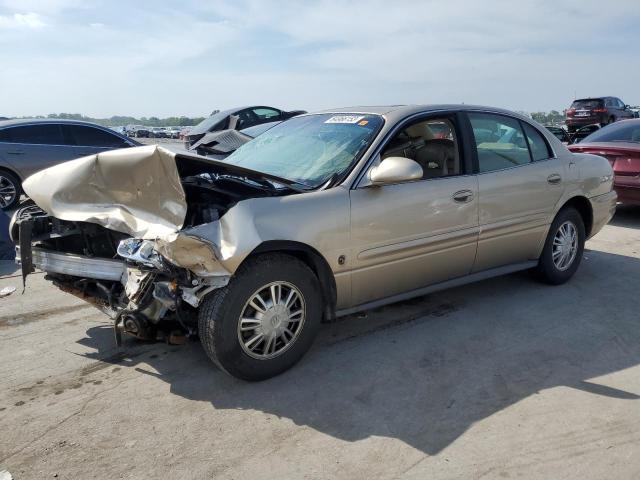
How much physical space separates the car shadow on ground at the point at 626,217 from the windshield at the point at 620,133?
47.6 inches

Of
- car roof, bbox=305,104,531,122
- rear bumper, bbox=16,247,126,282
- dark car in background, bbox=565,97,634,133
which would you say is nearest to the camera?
rear bumper, bbox=16,247,126,282

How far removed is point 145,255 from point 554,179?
3.61m

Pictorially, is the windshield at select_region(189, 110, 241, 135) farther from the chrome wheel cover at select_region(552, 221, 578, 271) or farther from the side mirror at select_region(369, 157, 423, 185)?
the side mirror at select_region(369, 157, 423, 185)

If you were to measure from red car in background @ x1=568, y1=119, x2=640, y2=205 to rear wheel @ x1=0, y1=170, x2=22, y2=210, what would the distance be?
9246 mm

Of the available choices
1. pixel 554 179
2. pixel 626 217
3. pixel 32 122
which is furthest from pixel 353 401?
pixel 32 122

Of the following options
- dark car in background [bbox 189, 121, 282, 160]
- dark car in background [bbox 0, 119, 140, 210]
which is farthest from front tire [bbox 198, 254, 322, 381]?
dark car in background [bbox 0, 119, 140, 210]

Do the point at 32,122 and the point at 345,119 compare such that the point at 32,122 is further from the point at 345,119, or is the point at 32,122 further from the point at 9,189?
the point at 345,119

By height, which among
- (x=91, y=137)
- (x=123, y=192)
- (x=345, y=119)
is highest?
(x=345, y=119)

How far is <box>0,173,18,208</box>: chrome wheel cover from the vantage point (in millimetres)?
9016

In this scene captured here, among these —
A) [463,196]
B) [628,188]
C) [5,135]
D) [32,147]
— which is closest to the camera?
[463,196]

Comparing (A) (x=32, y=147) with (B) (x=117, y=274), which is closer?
(B) (x=117, y=274)

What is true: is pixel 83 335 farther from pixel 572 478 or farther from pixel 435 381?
pixel 572 478

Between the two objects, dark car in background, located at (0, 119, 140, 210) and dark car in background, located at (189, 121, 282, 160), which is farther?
dark car in background, located at (0, 119, 140, 210)

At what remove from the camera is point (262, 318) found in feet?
10.4
